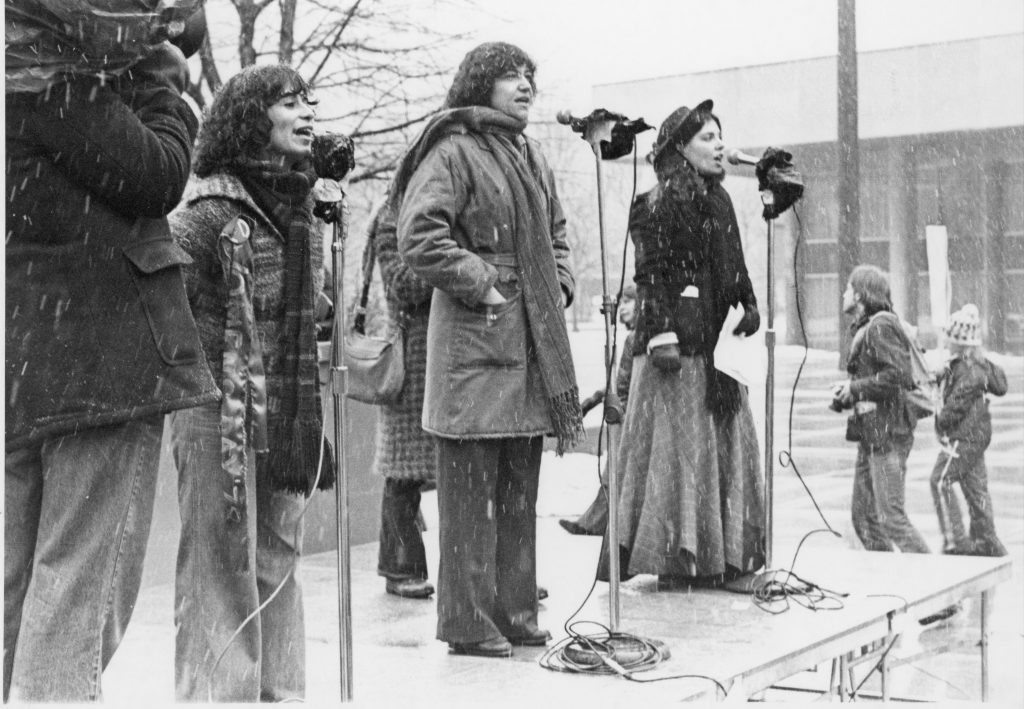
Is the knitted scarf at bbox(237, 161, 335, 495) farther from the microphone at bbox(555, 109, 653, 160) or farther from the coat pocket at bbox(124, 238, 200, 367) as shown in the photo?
the microphone at bbox(555, 109, 653, 160)

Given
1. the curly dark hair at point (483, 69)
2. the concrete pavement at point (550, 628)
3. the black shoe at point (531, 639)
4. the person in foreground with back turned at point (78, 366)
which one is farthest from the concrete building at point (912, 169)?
the person in foreground with back turned at point (78, 366)

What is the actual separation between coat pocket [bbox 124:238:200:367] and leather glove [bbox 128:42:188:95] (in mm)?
316

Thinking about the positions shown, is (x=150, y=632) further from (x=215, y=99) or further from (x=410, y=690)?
(x=215, y=99)

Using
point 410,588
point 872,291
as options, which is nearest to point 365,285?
point 410,588

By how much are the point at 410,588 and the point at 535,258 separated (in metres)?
1.64

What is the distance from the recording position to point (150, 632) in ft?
16.4

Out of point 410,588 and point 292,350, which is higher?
point 292,350

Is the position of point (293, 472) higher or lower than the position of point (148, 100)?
lower

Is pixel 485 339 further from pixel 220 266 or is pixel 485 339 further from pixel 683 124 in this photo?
pixel 683 124

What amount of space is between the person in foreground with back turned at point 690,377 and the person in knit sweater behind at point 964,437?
3.15 meters

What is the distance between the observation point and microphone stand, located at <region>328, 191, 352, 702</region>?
3404 millimetres

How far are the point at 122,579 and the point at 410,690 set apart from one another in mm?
1223

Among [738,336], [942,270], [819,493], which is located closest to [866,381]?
[738,336]

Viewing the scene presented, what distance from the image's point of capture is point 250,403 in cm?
346
